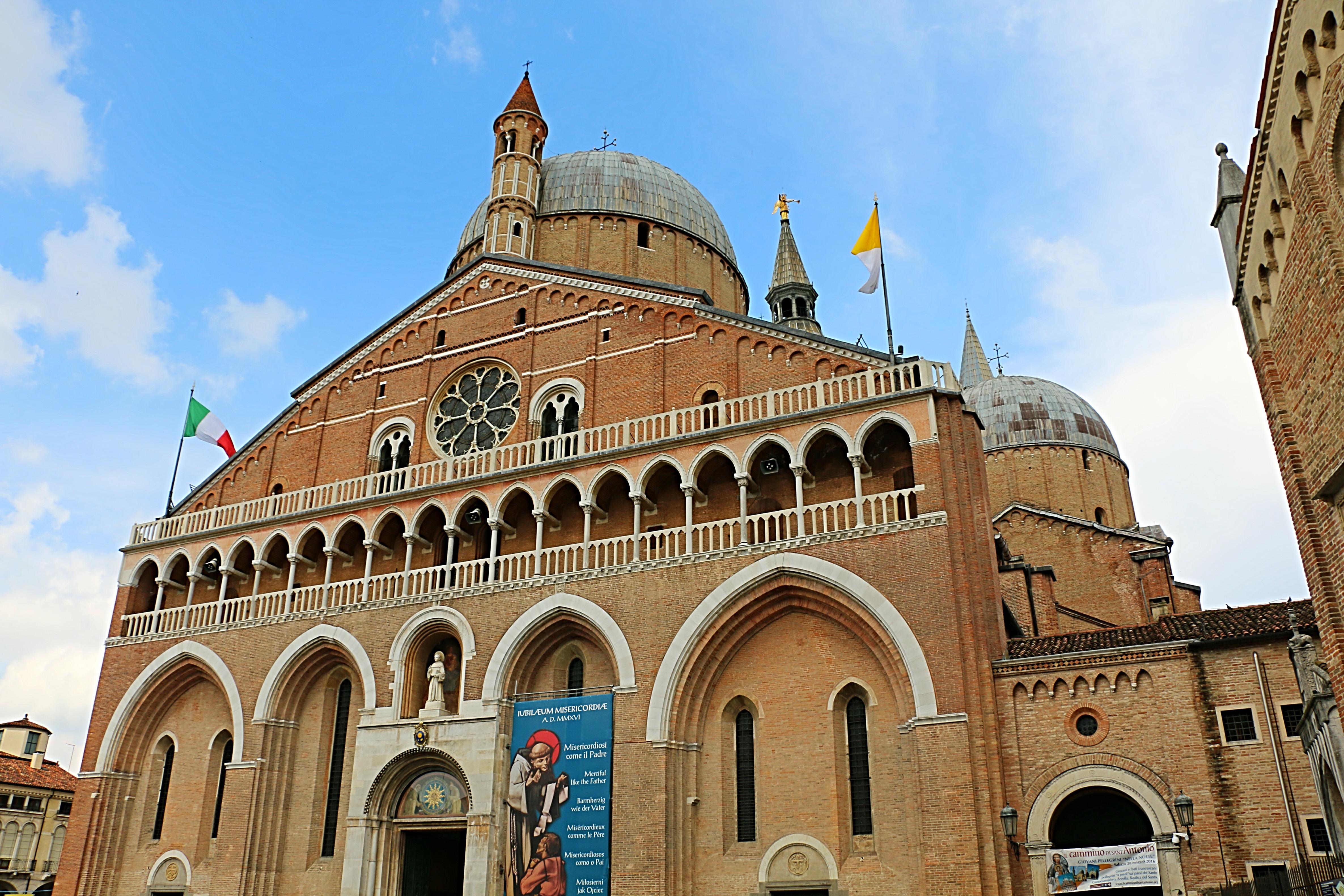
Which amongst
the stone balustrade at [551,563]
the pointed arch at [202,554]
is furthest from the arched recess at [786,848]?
the pointed arch at [202,554]

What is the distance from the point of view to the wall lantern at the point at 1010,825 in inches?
653

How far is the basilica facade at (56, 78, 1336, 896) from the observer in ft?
55.4

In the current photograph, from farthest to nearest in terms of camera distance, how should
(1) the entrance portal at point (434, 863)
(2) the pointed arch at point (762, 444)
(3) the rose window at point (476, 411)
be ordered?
(3) the rose window at point (476, 411)
(1) the entrance portal at point (434, 863)
(2) the pointed arch at point (762, 444)

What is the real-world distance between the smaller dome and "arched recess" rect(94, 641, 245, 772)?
26.2 metres

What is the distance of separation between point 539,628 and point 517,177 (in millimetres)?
14994

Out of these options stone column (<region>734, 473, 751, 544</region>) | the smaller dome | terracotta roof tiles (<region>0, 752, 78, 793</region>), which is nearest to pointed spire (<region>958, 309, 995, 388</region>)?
the smaller dome

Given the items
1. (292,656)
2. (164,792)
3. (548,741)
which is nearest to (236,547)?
(292,656)

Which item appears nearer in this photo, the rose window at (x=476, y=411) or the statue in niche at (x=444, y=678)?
the statue in niche at (x=444, y=678)

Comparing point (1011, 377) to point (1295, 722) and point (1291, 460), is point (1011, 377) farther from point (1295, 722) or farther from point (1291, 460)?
point (1291, 460)

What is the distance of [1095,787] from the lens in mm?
16672

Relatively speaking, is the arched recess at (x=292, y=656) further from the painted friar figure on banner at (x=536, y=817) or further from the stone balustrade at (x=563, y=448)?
the painted friar figure on banner at (x=536, y=817)

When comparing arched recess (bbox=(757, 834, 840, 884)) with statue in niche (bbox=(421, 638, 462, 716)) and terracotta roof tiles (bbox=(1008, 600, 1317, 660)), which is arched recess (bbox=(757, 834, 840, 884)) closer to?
terracotta roof tiles (bbox=(1008, 600, 1317, 660))

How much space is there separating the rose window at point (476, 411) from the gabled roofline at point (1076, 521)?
16.1 metres

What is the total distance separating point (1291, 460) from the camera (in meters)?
11.3
